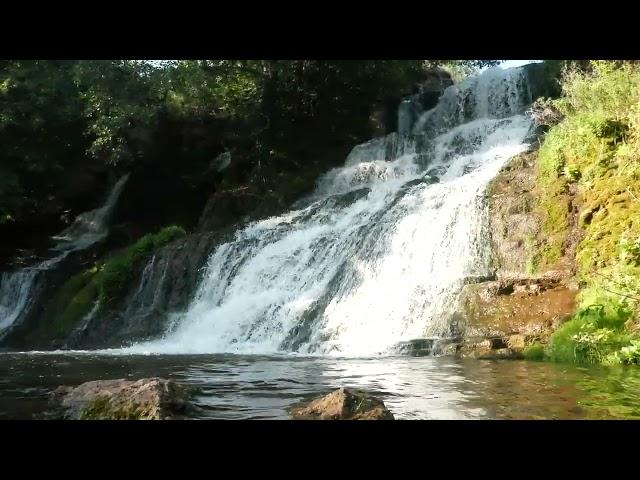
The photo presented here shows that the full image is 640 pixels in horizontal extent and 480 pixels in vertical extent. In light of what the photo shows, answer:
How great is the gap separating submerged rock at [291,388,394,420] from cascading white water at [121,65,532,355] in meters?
4.77

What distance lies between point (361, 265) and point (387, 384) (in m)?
5.88

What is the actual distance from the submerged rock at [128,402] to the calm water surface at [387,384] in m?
0.23

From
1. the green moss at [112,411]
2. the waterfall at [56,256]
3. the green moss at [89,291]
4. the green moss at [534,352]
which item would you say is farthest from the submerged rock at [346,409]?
the waterfall at [56,256]

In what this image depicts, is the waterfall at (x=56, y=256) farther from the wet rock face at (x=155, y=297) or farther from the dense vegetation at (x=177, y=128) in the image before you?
the wet rock face at (x=155, y=297)

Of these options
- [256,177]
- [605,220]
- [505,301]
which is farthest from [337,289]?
[256,177]

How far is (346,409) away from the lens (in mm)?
4398

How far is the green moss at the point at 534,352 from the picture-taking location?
323 inches

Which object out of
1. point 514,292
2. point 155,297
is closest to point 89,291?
point 155,297

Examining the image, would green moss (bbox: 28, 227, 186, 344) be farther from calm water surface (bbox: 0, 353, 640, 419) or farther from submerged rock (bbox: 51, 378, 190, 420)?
submerged rock (bbox: 51, 378, 190, 420)

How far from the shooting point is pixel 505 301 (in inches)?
368

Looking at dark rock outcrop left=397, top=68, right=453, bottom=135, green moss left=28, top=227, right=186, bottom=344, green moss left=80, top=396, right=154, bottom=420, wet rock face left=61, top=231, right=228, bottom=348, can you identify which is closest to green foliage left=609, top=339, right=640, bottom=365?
green moss left=80, top=396, right=154, bottom=420

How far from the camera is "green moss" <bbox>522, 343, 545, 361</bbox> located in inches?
323

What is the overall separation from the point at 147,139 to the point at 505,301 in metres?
17.4
